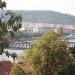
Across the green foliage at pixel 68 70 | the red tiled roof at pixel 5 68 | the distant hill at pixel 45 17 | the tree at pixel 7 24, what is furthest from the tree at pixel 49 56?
the distant hill at pixel 45 17

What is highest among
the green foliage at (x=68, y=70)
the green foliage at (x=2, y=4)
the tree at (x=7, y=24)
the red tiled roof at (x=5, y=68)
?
the green foliage at (x=2, y=4)

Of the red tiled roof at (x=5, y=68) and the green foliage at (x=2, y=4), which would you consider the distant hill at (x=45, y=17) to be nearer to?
the red tiled roof at (x=5, y=68)

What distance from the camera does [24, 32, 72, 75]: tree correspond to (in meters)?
12.8

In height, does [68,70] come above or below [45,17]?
above

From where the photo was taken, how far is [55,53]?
12.9 m

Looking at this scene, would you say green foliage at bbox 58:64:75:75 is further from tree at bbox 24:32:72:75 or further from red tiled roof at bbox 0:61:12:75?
red tiled roof at bbox 0:61:12:75

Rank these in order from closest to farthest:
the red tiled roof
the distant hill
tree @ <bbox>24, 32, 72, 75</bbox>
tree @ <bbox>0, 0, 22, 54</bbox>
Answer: tree @ <bbox>0, 0, 22, 54</bbox> → tree @ <bbox>24, 32, 72, 75</bbox> → the red tiled roof → the distant hill

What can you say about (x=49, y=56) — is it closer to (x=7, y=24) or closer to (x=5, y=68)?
(x=7, y=24)

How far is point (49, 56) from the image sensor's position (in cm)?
1293

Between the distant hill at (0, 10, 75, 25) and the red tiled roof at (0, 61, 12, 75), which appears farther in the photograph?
the distant hill at (0, 10, 75, 25)

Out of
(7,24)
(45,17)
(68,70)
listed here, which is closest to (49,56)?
(68,70)

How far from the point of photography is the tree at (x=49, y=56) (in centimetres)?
1281

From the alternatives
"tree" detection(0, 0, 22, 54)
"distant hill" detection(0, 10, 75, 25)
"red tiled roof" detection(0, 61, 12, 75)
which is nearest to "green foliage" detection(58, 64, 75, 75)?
"tree" detection(0, 0, 22, 54)

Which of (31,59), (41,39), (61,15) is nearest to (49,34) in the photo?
(41,39)
